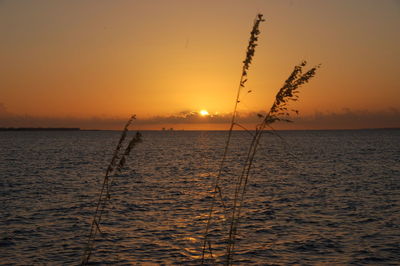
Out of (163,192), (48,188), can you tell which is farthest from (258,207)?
(48,188)

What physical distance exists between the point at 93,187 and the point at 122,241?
68.9 ft

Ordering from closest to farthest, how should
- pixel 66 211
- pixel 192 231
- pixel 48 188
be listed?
pixel 192 231, pixel 66 211, pixel 48 188

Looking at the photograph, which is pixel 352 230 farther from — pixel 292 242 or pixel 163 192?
pixel 163 192

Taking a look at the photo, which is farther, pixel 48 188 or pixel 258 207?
pixel 48 188

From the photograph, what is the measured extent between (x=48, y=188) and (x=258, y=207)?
20.9 m

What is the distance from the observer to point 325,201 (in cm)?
2997

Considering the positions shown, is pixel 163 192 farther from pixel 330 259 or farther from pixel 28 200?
pixel 330 259

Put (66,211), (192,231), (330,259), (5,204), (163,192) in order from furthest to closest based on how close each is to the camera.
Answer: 1. (163,192)
2. (5,204)
3. (66,211)
4. (192,231)
5. (330,259)

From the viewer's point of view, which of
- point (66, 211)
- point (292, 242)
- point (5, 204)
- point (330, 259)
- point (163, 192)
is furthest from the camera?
point (163, 192)

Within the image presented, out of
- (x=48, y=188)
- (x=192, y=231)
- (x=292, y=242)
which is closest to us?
(x=292, y=242)

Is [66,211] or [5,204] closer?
[66,211]

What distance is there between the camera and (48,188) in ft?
126

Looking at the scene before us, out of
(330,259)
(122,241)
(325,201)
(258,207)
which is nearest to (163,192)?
(258,207)

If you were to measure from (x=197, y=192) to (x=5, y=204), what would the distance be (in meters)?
15.2
